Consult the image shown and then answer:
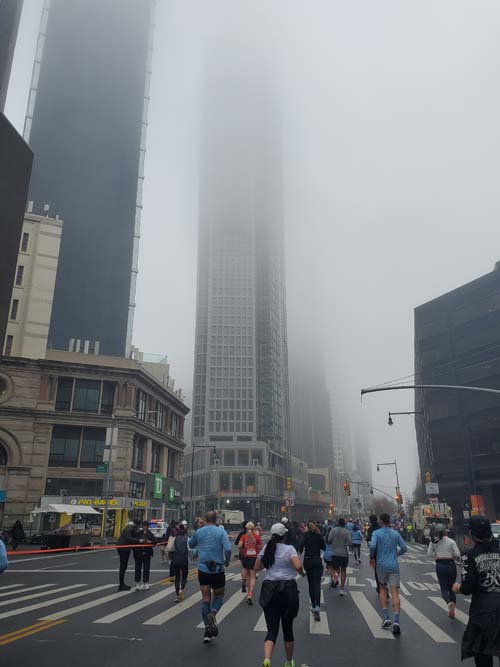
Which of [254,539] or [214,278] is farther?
[214,278]

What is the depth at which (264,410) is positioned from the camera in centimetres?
12500

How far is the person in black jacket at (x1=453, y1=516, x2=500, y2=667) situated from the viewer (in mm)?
4684

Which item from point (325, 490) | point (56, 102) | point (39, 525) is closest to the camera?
point (39, 525)

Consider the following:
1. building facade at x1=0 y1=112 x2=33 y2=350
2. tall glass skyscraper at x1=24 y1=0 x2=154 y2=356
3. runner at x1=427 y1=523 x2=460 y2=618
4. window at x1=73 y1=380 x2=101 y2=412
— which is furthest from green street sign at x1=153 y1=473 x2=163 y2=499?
runner at x1=427 y1=523 x2=460 y2=618

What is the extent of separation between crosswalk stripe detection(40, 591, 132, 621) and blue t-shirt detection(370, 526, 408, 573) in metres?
6.47

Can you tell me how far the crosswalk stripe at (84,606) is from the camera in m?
9.79

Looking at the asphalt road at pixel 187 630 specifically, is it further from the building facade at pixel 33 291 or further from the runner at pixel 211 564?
the building facade at pixel 33 291

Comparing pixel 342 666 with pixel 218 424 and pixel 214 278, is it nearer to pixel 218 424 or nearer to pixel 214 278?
pixel 218 424

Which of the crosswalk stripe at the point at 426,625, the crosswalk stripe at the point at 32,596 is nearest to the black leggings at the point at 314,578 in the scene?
the crosswalk stripe at the point at 426,625

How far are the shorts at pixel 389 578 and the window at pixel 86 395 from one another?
46381 millimetres

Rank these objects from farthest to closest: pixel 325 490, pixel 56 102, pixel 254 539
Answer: pixel 325 490
pixel 56 102
pixel 254 539

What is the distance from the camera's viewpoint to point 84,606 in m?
11.2

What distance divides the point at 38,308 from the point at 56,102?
240ft

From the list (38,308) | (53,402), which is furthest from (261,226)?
(53,402)
